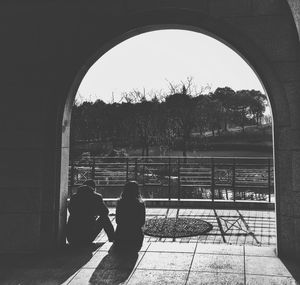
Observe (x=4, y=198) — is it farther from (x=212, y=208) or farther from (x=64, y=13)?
(x=212, y=208)

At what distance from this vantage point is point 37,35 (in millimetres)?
5000

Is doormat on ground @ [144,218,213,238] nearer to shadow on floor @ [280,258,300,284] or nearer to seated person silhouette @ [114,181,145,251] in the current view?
seated person silhouette @ [114,181,145,251]

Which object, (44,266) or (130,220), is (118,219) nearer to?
(130,220)

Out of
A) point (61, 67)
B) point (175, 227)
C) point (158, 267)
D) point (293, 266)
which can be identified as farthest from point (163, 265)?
point (61, 67)

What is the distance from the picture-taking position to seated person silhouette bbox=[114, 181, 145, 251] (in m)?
4.94

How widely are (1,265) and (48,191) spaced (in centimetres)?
122

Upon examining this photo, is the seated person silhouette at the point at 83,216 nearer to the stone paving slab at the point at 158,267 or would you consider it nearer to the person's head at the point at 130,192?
the stone paving slab at the point at 158,267

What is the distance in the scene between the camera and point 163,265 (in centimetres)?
416

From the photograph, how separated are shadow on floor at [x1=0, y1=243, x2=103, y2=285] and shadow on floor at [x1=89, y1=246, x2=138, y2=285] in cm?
31

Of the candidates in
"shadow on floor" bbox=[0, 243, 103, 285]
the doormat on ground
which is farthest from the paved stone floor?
the doormat on ground

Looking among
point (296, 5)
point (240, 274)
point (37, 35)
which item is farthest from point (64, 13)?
point (240, 274)

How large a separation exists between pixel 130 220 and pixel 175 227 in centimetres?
167

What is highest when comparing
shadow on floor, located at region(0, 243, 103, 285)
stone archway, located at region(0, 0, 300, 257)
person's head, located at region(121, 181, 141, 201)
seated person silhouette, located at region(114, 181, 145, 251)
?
stone archway, located at region(0, 0, 300, 257)

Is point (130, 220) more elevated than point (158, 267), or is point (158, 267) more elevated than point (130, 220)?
point (130, 220)
